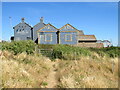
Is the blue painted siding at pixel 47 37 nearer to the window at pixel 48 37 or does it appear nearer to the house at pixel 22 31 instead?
the window at pixel 48 37

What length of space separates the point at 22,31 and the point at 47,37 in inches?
317

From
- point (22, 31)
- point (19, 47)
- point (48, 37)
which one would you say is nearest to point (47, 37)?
point (48, 37)

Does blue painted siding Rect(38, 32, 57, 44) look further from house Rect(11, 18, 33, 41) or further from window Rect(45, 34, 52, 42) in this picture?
house Rect(11, 18, 33, 41)

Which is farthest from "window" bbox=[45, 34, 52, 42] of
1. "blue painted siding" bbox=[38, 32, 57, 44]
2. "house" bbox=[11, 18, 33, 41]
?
"house" bbox=[11, 18, 33, 41]

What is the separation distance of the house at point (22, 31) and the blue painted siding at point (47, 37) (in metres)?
5.39

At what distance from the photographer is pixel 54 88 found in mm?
4785

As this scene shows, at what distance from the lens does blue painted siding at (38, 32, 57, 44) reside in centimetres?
2816

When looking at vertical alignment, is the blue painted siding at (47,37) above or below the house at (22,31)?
below

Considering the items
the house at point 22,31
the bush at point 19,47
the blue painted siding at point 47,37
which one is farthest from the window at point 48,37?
the bush at point 19,47

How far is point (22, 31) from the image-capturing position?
32000mm

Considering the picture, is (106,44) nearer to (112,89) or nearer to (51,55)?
(51,55)

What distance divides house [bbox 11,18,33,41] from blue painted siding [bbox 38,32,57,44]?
5.39 m

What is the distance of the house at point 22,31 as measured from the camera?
104ft

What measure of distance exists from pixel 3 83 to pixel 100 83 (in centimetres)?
339
